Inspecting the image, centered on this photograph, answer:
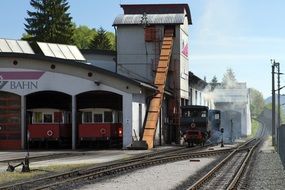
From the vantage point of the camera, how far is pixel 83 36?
135500 millimetres

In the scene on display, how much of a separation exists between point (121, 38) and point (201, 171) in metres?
36.7

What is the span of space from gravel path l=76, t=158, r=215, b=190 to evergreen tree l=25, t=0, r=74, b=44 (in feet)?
233

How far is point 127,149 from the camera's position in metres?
44.1

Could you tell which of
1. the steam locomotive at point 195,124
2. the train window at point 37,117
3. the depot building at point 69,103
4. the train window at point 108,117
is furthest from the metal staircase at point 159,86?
the train window at point 37,117

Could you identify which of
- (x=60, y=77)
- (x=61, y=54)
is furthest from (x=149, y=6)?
(x=60, y=77)

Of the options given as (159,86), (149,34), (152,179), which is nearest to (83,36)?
(149,34)

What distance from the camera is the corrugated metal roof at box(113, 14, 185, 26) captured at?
194 feet

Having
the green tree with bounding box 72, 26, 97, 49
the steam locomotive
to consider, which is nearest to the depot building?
the steam locomotive

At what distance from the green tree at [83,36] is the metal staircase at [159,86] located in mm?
74633

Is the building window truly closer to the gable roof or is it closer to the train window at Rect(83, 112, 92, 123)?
the gable roof

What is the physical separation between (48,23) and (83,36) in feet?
128

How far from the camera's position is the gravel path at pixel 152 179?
18750 mm

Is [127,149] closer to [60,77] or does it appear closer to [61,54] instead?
[60,77]

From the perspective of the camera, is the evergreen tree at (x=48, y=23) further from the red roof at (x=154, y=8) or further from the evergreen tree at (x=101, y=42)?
the red roof at (x=154, y=8)
